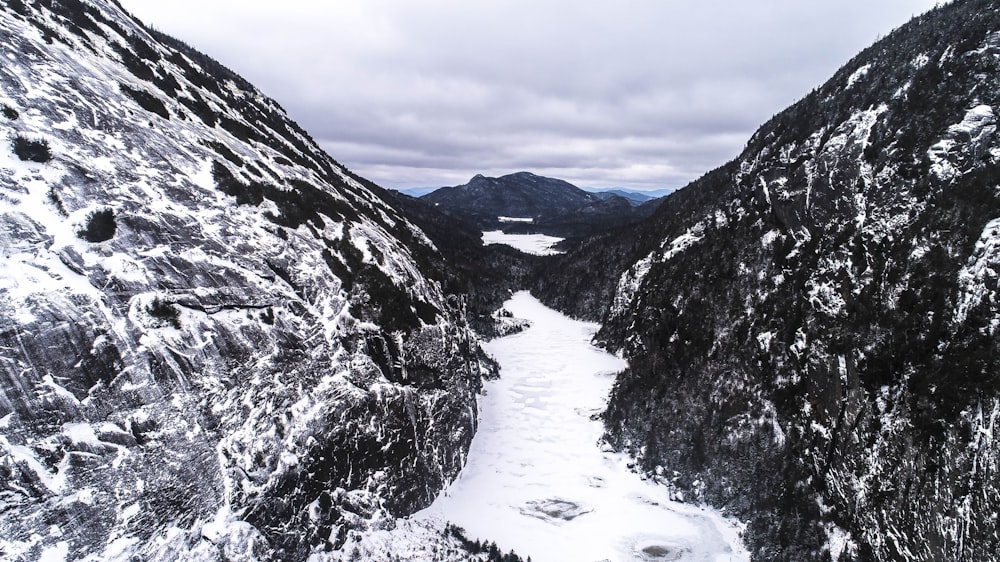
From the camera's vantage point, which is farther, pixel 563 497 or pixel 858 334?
pixel 563 497

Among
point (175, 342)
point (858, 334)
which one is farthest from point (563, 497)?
point (175, 342)

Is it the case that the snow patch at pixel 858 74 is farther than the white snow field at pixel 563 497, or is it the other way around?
the snow patch at pixel 858 74

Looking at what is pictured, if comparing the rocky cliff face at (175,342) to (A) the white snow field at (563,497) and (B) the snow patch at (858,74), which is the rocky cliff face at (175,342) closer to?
(A) the white snow field at (563,497)

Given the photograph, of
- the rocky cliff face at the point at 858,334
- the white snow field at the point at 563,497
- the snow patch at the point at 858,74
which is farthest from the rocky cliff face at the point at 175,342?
the snow patch at the point at 858,74

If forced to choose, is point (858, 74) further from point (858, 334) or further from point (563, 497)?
point (563, 497)

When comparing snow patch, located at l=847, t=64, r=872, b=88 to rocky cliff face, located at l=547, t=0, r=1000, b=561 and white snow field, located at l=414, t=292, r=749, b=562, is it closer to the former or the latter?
rocky cliff face, located at l=547, t=0, r=1000, b=561

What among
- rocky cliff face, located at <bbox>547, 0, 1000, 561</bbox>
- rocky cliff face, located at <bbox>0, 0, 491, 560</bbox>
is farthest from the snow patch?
rocky cliff face, located at <bbox>0, 0, 491, 560</bbox>

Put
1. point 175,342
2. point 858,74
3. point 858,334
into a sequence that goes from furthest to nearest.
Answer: point 858,74 → point 858,334 → point 175,342
